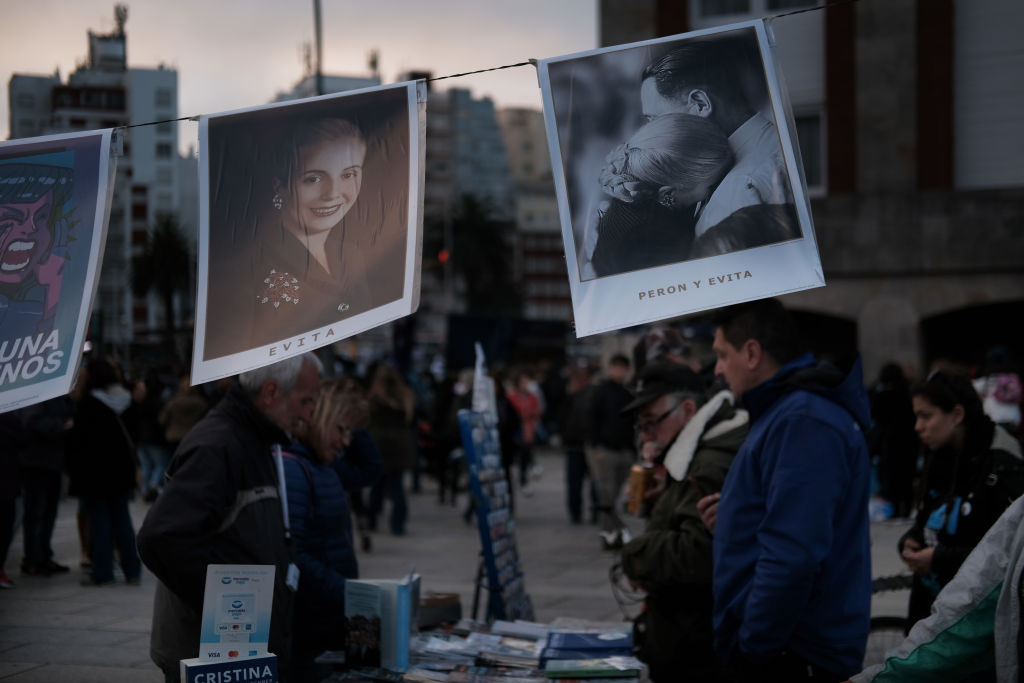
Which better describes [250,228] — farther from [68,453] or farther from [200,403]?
[200,403]

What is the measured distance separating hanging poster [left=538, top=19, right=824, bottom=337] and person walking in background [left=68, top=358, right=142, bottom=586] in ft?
27.3

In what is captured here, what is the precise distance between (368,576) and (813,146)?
48.3 feet

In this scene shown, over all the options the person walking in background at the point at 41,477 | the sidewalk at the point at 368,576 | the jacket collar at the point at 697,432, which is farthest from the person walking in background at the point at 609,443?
the jacket collar at the point at 697,432

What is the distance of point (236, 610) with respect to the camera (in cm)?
405

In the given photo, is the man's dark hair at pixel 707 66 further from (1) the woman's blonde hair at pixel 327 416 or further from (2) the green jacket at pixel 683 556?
(1) the woman's blonde hair at pixel 327 416

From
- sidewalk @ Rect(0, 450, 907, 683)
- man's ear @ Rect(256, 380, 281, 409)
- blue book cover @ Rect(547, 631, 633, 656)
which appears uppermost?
man's ear @ Rect(256, 380, 281, 409)

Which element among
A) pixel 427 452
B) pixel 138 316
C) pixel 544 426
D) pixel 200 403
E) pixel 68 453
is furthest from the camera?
pixel 544 426

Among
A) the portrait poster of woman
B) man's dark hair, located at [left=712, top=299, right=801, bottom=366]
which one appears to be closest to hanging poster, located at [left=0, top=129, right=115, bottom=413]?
the portrait poster of woman

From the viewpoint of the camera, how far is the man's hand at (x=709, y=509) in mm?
4652

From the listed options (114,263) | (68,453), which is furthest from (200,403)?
(114,263)

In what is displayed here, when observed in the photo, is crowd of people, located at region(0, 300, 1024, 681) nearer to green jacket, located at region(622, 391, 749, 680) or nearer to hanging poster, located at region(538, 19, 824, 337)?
green jacket, located at region(622, 391, 749, 680)

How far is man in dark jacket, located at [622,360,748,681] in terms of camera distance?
16.0 feet

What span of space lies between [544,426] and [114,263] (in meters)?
26.5

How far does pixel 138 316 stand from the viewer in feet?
30.4
